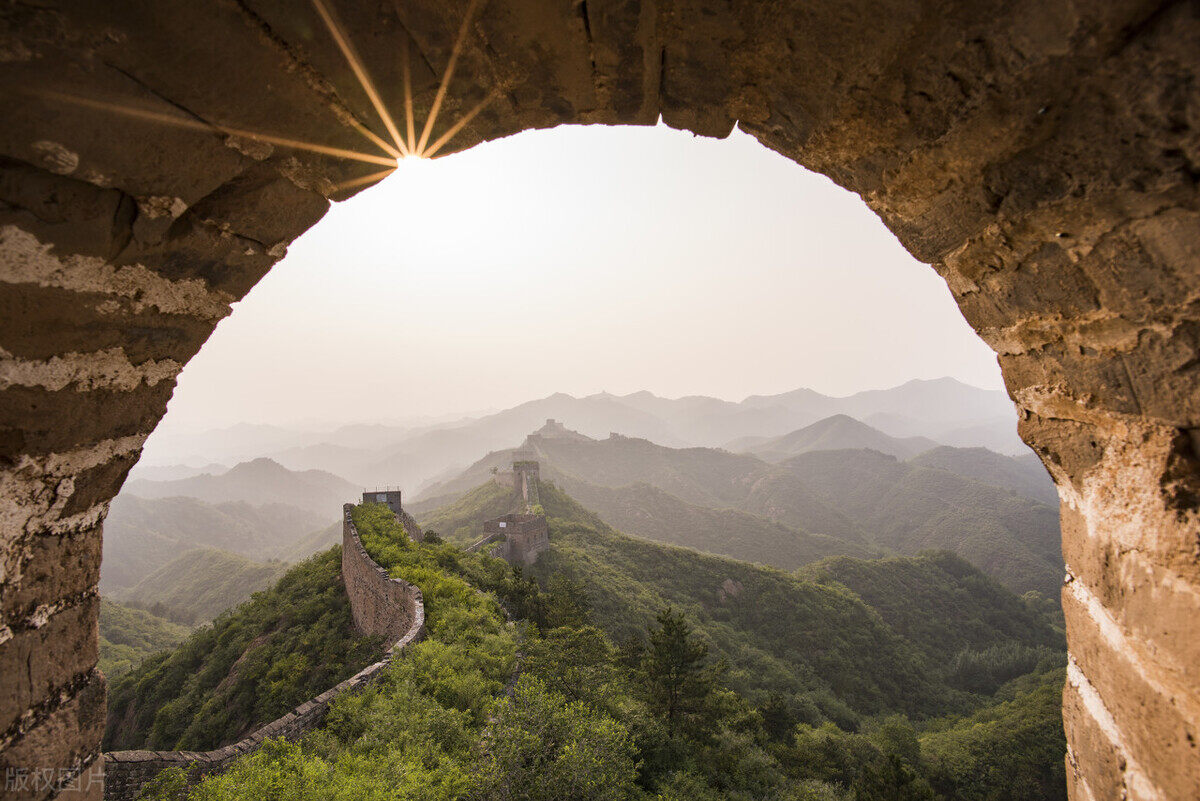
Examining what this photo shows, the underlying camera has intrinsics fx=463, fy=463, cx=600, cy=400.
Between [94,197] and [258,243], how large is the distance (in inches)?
23.8

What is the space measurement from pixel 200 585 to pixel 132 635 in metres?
22.5

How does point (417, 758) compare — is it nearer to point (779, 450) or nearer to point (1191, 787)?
point (1191, 787)

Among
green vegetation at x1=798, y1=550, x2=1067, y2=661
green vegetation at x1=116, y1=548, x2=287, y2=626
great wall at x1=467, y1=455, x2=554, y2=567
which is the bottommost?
green vegetation at x1=798, y1=550, x2=1067, y2=661

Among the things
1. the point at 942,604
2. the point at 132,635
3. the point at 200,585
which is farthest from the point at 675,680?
the point at 200,585

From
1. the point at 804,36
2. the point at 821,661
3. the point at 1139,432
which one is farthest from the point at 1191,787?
the point at 821,661

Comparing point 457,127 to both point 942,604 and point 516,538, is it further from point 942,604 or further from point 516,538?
point 942,604

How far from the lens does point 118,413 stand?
215 centimetres

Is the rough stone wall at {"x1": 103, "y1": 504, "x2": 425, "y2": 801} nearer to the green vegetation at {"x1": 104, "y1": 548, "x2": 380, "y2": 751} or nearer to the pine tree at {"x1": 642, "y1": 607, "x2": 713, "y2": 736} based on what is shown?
the green vegetation at {"x1": 104, "y1": 548, "x2": 380, "y2": 751}

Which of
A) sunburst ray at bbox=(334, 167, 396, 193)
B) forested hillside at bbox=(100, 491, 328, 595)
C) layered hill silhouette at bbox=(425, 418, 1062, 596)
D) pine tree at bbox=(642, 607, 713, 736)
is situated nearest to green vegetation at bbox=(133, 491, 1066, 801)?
pine tree at bbox=(642, 607, 713, 736)

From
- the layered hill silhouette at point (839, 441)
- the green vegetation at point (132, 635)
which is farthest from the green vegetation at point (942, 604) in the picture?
the layered hill silhouette at point (839, 441)

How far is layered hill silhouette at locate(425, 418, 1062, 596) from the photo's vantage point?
2490 inches

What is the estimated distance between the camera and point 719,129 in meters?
2.46

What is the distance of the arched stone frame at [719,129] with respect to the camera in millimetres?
1430

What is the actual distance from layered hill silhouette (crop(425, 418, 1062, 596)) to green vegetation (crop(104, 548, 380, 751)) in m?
39.7
